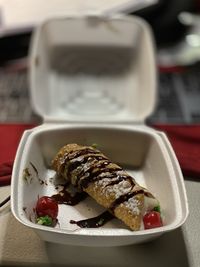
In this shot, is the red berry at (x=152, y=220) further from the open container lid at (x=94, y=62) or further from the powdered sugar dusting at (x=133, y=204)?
the open container lid at (x=94, y=62)

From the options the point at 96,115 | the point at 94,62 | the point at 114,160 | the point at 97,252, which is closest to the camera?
the point at 97,252

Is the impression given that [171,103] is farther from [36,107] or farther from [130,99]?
[36,107]

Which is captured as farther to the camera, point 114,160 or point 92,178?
point 114,160

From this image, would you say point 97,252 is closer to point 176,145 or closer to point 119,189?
point 119,189

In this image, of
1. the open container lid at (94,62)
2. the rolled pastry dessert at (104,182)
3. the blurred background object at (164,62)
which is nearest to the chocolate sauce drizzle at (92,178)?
the rolled pastry dessert at (104,182)

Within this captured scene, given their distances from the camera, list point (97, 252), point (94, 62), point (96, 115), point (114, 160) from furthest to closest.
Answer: point (94, 62) → point (96, 115) → point (114, 160) → point (97, 252)

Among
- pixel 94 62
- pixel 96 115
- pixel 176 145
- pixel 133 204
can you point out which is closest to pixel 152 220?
pixel 133 204

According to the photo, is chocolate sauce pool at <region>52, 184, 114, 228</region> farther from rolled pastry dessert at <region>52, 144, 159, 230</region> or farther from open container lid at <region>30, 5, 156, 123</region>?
open container lid at <region>30, 5, 156, 123</region>
